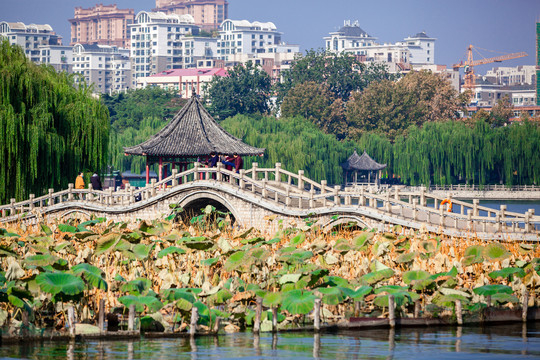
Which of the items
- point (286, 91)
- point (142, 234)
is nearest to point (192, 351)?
point (142, 234)

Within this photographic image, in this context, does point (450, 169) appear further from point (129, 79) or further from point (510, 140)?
point (129, 79)

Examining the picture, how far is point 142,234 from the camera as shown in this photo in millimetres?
17844

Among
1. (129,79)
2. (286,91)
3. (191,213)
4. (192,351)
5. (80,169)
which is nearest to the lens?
(192,351)

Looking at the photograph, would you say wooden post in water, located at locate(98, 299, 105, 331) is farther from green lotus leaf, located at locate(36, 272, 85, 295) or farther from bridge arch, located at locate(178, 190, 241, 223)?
bridge arch, located at locate(178, 190, 241, 223)

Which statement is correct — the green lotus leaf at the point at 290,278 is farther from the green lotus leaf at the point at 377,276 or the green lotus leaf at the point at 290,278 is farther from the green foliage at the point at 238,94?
the green foliage at the point at 238,94

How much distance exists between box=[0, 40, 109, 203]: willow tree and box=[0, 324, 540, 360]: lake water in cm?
1533

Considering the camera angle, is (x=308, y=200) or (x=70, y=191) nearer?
Answer: (x=308, y=200)

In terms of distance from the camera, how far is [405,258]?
600 inches

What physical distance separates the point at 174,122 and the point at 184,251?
1534 cm

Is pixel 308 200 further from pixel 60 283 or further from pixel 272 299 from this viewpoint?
pixel 60 283

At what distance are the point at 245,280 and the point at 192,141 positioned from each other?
49.4 ft

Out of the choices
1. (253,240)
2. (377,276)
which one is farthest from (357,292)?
(253,240)

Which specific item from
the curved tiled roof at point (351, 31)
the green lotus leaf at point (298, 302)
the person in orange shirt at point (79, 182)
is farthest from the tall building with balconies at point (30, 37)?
the green lotus leaf at point (298, 302)

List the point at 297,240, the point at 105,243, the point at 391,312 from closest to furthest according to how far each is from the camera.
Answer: the point at 391,312 < the point at 105,243 < the point at 297,240
